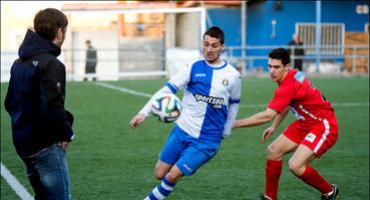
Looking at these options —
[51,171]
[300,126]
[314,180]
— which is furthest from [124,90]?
[51,171]

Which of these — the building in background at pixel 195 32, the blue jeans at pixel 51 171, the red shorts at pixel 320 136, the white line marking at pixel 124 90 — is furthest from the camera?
the building in background at pixel 195 32

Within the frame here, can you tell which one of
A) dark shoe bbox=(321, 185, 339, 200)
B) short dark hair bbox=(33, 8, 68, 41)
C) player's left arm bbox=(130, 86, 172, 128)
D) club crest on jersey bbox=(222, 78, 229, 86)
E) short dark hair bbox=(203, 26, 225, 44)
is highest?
short dark hair bbox=(33, 8, 68, 41)

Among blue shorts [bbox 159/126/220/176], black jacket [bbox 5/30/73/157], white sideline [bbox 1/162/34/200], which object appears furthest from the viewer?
white sideline [bbox 1/162/34/200]

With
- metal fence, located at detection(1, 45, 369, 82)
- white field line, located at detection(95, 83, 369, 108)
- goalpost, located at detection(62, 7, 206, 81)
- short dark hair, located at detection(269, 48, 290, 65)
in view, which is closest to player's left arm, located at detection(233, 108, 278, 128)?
short dark hair, located at detection(269, 48, 290, 65)

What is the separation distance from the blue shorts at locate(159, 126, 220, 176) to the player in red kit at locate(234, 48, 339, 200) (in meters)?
0.77

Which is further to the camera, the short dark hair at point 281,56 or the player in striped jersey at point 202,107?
the short dark hair at point 281,56

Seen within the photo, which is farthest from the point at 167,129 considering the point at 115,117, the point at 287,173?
the point at 287,173

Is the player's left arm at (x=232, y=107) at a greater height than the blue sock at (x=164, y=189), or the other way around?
the player's left arm at (x=232, y=107)

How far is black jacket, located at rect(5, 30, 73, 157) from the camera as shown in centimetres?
483

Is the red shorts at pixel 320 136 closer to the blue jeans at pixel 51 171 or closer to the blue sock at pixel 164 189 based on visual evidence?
the blue sock at pixel 164 189

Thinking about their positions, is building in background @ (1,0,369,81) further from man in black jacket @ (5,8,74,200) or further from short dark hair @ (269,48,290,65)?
man in black jacket @ (5,8,74,200)

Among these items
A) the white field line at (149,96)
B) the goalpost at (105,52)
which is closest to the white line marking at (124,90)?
the white field line at (149,96)

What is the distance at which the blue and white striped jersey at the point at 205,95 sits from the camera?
22.9 feet

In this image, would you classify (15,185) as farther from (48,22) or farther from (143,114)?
(48,22)
